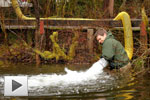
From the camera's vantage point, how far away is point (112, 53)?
29.8 feet

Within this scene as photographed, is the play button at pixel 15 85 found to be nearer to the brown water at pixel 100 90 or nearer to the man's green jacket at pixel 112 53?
the brown water at pixel 100 90

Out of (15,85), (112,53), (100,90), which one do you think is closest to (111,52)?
(112,53)

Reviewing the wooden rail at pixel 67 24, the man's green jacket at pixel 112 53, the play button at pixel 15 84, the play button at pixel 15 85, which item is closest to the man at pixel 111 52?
the man's green jacket at pixel 112 53

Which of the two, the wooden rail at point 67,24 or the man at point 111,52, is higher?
the wooden rail at point 67,24

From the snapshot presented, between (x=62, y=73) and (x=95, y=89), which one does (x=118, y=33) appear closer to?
(x=62, y=73)

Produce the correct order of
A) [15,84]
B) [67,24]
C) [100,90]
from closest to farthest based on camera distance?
[15,84]
[100,90]
[67,24]

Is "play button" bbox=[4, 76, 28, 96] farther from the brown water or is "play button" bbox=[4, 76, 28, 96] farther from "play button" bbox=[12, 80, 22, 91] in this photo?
the brown water

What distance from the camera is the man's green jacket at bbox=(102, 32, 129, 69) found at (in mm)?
9078

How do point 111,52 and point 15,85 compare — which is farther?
point 111,52

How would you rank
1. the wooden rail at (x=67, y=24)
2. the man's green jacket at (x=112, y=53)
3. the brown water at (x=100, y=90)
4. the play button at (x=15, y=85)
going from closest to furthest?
the play button at (x=15, y=85), the brown water at (x=100, y=90), the man's green jacket at (x=112, y=53), the wooden rail at (x=67, y=24)

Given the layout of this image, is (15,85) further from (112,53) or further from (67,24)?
(67,24)

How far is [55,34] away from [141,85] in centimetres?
440

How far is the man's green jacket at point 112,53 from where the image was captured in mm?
9078

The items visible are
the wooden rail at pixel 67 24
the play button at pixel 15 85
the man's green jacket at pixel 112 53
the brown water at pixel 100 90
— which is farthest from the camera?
the wooden rail at pixel 67 24
